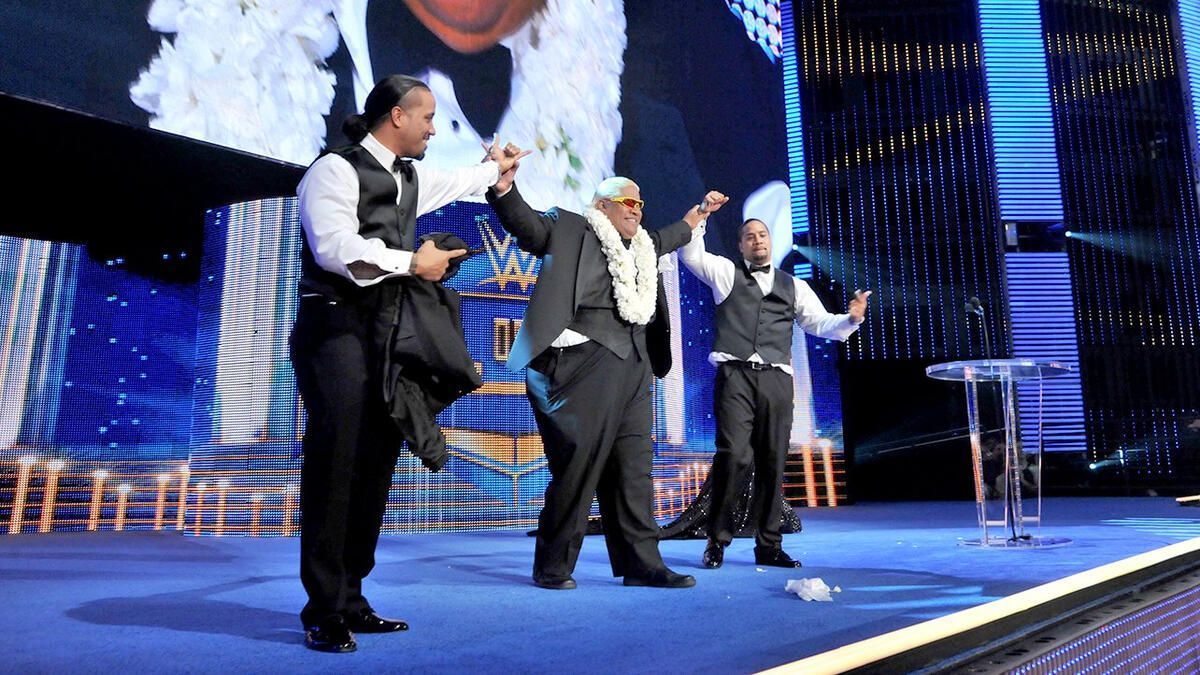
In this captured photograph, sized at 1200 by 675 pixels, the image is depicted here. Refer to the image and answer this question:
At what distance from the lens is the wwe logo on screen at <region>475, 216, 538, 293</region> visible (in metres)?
6.27

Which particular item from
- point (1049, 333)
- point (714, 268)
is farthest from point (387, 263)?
point (1049, 333)

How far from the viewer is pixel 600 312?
302 cm

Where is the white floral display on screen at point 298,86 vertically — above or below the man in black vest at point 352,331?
above

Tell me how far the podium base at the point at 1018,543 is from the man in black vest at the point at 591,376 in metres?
1.99

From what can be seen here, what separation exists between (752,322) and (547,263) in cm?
105

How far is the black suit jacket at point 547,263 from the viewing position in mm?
2867

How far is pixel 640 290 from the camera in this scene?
10.0ft

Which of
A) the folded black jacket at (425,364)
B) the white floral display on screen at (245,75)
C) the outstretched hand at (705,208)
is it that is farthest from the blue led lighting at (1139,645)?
the white floral display on screen at (245,75)

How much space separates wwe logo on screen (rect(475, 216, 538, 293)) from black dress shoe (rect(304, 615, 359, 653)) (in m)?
4.48

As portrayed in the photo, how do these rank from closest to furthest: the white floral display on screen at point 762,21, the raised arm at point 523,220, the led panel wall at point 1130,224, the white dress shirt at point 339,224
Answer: the white dress shirt at point 339,224, the raised arm at point 523,220, the white floral display on screen at point 762,21, the led panel wall at point 1130,224

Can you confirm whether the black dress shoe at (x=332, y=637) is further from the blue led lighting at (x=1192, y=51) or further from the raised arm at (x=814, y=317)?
the blue led lighting at (x=1192, y=51)

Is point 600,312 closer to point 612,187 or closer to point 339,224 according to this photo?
point 612,187

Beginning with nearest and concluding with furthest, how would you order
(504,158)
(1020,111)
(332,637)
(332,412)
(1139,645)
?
(332,637)
(332,412)
(1139,645)
(504,158)
(1020,111)

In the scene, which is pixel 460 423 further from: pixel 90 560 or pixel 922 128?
pixel 922 128
